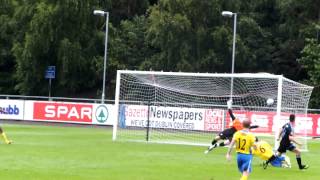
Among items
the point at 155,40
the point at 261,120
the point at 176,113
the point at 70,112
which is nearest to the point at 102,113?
the point at 70,112

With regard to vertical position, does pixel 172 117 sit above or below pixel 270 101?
below

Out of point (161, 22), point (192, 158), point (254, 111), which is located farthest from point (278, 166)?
point (161, 22)

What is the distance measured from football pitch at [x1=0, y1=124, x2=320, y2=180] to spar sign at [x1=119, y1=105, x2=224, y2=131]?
17.3 ft

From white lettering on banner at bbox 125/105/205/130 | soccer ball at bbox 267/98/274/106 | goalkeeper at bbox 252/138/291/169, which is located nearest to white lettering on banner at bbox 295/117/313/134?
soccer ball at bbox 267/98/274/106

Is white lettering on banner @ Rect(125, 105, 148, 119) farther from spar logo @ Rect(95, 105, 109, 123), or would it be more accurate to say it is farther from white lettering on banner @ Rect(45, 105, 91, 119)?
white lettering on banner @ Rect(45, 105, 91, 119)

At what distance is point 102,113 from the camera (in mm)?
44812

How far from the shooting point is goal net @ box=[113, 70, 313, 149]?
112ft

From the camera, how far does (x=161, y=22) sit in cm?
5878

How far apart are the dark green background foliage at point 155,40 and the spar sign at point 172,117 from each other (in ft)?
72.4

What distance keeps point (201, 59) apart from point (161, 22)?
5052 mm

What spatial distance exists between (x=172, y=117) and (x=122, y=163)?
547 inches

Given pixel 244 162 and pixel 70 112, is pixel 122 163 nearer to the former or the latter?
pixel 244 162

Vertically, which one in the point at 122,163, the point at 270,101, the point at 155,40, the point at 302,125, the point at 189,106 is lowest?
the point at 122,163

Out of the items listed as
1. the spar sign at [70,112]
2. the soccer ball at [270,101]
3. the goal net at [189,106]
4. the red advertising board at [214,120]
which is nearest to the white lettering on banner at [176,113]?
the goal net at [189,106]
